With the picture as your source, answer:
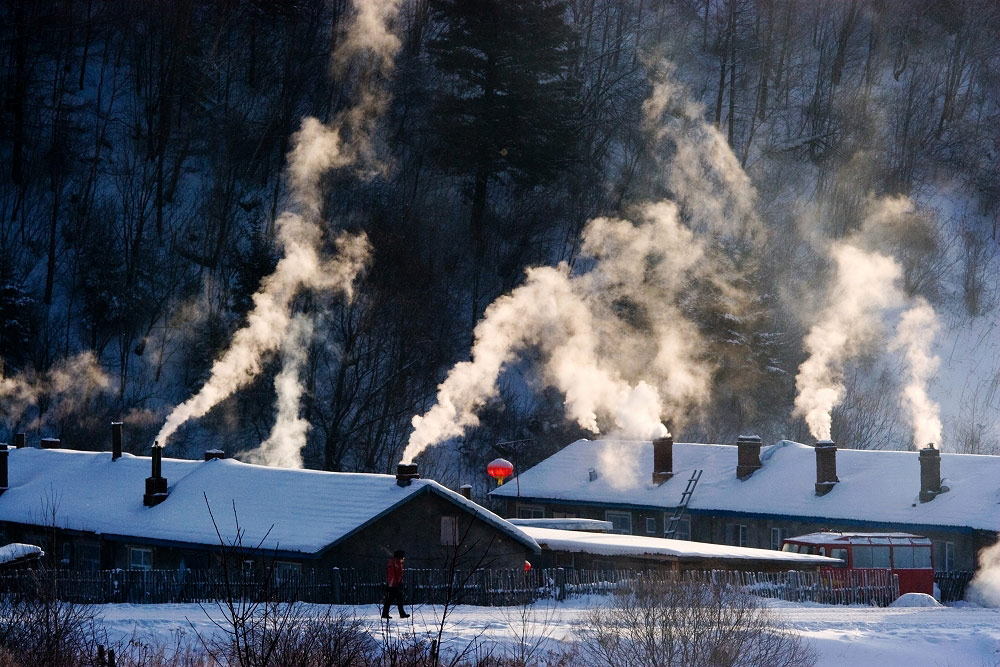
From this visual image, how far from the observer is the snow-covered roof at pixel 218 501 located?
106 ft

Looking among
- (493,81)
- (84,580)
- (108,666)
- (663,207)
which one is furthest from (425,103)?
(108,666)

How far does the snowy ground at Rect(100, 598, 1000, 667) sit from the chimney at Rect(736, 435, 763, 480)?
63.0 ft

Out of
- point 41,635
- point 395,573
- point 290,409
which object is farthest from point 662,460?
point 41,635

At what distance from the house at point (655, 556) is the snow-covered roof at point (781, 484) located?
6.30 metres

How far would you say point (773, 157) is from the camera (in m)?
82.4

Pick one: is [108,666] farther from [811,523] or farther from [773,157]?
[773,157]

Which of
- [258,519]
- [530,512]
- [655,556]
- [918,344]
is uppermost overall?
[918,344]

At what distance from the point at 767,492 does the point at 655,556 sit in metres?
12.1

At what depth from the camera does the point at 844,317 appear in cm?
7275

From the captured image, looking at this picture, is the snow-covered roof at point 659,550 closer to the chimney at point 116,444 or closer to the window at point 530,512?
the window at point 530,512

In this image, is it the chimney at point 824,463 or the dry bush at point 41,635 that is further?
the chimney at point 824,463

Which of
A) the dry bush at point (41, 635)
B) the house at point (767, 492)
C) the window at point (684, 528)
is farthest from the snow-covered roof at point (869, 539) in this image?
the dry bush at point (41, 635)

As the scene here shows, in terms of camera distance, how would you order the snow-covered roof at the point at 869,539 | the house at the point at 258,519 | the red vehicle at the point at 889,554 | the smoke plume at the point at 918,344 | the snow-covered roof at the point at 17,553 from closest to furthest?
the snow-covered roof at the point at 17,553
the house at the point at 258,519
the red vehicle at the point at 889,554
the snow-covered roof at the point at 869,539
the smoke plume at the point at 918,344

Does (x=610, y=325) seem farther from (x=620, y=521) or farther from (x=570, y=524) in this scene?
(x=570, y=524)
